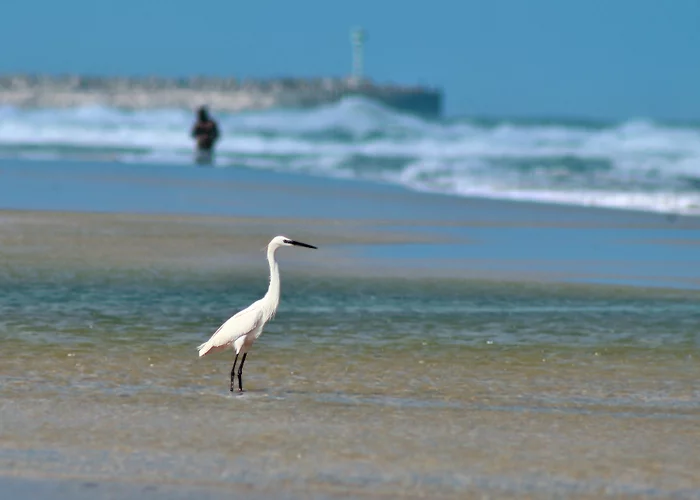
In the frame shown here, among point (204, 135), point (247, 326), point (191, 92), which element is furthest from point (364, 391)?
point (191, 92)

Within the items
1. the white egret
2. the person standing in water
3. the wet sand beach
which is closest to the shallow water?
the wet sand beach

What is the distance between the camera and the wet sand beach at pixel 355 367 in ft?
18.0

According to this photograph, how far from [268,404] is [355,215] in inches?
474

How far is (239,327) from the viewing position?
23.2ft

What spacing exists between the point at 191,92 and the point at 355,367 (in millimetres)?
106596

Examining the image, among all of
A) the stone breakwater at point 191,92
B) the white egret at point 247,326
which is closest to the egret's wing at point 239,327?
the white egret at point 247,326

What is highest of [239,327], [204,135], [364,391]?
[204,135]

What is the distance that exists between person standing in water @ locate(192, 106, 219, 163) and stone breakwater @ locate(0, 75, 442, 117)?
234ft

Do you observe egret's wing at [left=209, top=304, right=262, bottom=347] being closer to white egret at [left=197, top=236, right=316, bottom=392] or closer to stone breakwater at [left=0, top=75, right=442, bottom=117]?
white egret at [left=197, top=236, right=316, bottom=392]

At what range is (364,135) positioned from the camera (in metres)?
70.8

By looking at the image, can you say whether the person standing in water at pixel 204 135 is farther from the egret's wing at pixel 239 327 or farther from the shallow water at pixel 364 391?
the egret's wing at pixel 239 327

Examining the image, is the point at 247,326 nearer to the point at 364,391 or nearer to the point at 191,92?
the point at 364,391

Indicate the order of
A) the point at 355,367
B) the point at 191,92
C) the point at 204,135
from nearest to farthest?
the point at 355,367
the point at 204,135
the point at 191,92

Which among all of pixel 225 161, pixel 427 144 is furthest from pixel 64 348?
pixel 427 144
